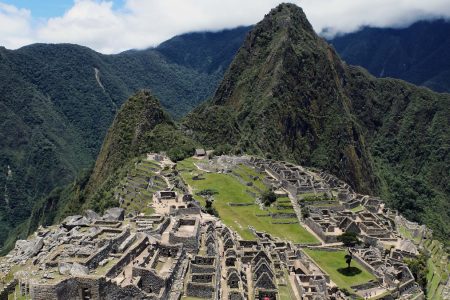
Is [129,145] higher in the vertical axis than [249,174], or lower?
higher

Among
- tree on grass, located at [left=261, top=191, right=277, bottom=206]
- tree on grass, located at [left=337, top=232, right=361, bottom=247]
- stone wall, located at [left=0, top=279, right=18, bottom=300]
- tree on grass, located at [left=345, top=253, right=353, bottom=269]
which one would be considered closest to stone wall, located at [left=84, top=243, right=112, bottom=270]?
stone wall, located at [left=0, top=279, right=18, bottom=300]

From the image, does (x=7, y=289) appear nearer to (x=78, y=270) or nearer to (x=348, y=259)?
(x=78, y=270)

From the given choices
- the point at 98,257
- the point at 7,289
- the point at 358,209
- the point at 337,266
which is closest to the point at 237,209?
the point at 337,266

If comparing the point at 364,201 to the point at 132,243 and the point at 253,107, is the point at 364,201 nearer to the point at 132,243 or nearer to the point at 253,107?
the point at 132,243

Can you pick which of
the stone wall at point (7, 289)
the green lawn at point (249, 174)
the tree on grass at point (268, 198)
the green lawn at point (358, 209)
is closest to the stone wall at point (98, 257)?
the stone wall at point (7, 289)

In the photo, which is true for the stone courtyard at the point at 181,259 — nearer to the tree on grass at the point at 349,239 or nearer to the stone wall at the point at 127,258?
the stone wall at the point at 127,258

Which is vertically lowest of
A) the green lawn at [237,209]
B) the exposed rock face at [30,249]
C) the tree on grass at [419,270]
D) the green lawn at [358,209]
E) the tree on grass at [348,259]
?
the tree on grass at [419,270]

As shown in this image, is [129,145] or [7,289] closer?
[7,289]
